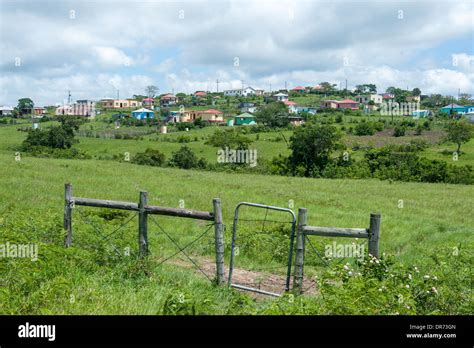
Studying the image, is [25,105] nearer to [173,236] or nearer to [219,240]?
[173,236]

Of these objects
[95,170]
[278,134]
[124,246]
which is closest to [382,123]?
[278,134]

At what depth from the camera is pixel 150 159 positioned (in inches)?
1886

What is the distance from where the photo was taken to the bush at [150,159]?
47.6 meters

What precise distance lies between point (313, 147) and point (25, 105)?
4373 inches

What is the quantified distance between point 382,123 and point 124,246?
7384 centimetres

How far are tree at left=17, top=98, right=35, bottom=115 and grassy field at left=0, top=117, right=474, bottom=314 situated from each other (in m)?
104

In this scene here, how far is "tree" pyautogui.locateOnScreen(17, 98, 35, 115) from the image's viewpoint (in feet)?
417

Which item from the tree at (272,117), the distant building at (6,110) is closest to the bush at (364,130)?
the tree at (272,117)

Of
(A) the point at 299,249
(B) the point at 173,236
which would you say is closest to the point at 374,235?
(A) the point at 299,249

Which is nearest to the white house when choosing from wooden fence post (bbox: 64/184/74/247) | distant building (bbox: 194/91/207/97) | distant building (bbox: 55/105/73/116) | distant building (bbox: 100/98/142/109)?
distant building (bbox: 194/91/207/97)

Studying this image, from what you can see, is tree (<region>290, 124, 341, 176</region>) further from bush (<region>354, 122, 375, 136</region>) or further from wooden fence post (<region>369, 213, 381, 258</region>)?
wooden fence post (<region>369, 213, 381, 258</region>)

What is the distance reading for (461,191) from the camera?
33.7 m

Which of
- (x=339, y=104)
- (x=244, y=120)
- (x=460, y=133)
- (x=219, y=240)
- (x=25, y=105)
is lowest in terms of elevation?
(x=219, y=240)
